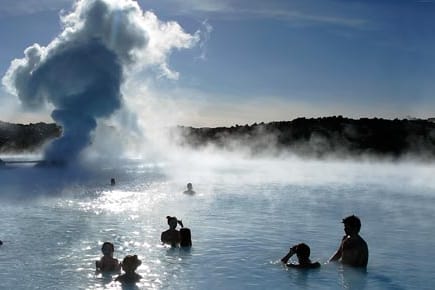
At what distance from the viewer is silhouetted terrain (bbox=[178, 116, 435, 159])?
8644cm

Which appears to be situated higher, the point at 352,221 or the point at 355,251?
the point at 352,221

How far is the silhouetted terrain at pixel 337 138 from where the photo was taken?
8644cm

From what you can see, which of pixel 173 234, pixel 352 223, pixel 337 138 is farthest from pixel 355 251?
pixel 337 138

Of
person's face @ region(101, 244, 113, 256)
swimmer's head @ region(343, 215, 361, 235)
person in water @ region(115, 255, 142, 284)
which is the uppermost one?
swimmer's head @ region(343, 215, 361, 235)

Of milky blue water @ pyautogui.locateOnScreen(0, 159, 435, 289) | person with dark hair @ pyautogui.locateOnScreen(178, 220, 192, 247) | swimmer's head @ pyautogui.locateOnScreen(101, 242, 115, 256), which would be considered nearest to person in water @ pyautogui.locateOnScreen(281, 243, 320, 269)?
milky blue water @ pyautogui.locateOnScreen(0, 159, 435, 289)

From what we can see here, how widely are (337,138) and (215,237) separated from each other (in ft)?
307

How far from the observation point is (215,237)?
14648 mm

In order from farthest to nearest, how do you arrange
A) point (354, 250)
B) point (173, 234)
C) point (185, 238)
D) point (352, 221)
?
point (173, 234), point (185, 238), point (354, 250), point (352, 221)

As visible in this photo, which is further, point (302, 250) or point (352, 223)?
point (302, 250)

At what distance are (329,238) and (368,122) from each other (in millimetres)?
102828

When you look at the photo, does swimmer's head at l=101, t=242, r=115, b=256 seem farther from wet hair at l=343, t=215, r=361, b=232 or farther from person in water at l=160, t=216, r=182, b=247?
wet hair at l=343, t=215, r=361, b=232

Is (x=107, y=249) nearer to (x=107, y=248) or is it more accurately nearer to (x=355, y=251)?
(x=107, y=248)

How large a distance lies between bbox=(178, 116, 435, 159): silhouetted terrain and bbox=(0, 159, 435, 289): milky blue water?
62.0 meters

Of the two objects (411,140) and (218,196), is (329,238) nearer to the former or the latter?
(218,196)
